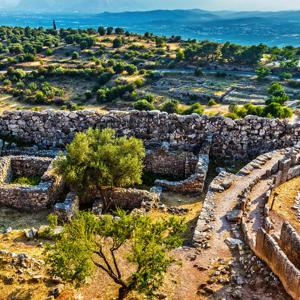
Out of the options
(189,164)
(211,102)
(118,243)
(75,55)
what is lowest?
(211,102)

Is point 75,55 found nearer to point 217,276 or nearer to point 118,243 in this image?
point 217,276

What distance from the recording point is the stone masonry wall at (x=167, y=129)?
2367 centimetres

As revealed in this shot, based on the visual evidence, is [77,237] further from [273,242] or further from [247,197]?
[247,197]

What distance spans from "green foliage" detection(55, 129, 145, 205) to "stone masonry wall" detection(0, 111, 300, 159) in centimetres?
453

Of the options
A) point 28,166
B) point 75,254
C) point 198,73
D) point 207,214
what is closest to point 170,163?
point 207,214

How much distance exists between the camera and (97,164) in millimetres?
18312

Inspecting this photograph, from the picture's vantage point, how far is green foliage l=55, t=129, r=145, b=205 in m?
18.5

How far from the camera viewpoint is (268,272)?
1275cm

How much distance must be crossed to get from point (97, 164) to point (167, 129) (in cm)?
689

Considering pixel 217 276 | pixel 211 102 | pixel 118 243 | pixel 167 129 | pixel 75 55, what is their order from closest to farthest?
pixel 118 243 → pixel 217 276 → pixel 167 129 → pixel 211 102 → pixel 75 55

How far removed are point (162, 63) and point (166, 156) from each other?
8444cm

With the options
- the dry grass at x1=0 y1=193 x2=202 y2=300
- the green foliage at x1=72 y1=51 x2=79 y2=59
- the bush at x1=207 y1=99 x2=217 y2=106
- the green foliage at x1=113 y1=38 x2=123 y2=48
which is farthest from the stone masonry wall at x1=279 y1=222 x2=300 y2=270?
the green foliage at x1=113 y1=38 x2=123 y2=48

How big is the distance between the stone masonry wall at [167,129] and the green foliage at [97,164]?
453 cm

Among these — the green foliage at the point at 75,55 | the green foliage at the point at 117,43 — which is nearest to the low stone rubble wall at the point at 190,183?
the green foliage at the point at 75,55
